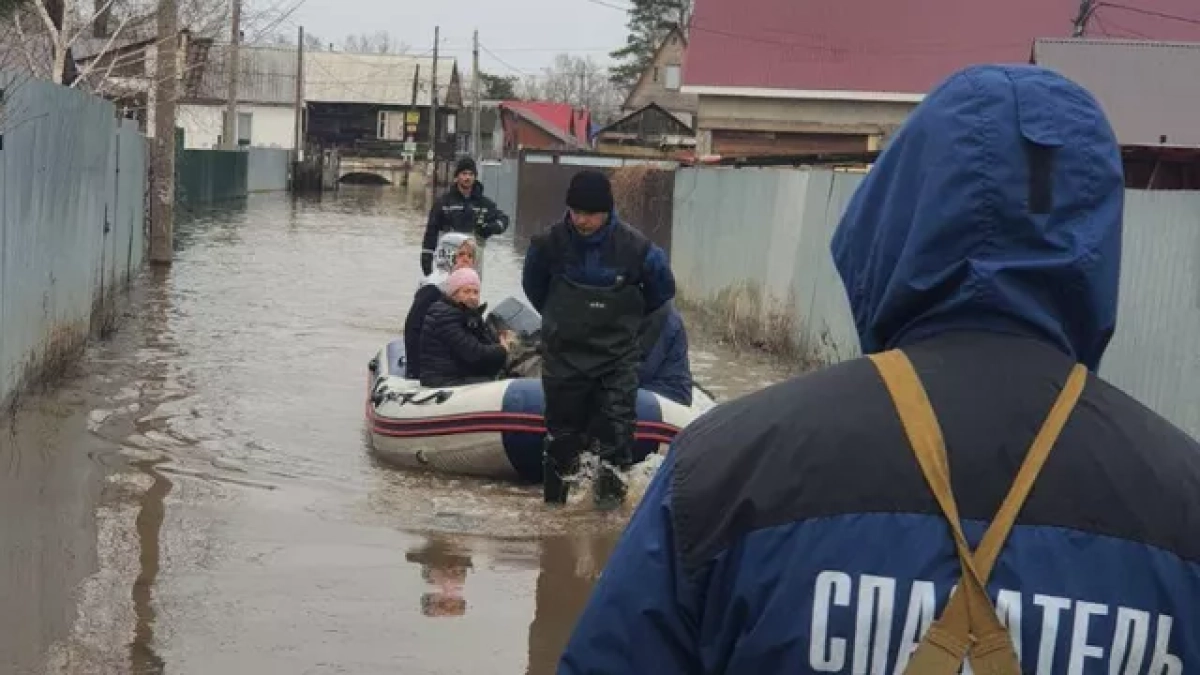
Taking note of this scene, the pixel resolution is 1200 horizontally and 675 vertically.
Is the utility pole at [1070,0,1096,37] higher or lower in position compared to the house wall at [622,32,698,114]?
lower

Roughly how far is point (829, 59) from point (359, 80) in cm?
5346

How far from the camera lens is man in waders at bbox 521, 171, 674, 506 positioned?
7.38m

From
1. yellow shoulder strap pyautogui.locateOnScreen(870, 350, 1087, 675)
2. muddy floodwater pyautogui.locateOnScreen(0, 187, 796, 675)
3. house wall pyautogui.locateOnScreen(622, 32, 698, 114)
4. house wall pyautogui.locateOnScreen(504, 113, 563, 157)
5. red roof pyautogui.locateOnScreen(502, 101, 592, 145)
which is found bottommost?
muddy floodwater pyautogui.locateOnScreen(0, 187, 796, 675)

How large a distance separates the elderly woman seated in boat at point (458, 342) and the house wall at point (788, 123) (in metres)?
19.4

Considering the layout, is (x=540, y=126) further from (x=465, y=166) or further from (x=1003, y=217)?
(x=1003, y=217)

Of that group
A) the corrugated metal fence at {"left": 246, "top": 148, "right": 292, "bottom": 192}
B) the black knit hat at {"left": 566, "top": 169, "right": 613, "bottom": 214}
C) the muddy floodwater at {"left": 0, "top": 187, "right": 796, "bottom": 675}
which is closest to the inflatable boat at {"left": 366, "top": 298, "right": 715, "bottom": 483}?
the muddy floodwater at {"left": 0, "top": 187, "right": 796, "bottom": 675}

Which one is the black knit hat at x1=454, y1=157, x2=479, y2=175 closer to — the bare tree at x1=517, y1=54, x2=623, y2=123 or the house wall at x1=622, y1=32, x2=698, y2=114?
the house wall at x1=622, y1=32, x2=698, y2=114

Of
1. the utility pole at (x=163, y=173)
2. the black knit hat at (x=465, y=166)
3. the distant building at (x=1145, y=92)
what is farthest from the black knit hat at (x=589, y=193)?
the utility pole at (x=163, y=173)

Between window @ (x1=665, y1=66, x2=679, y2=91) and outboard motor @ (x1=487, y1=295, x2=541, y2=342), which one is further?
window @ (x1=665, y1=66, x2=679, y2=91)

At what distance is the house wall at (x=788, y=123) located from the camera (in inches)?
1105

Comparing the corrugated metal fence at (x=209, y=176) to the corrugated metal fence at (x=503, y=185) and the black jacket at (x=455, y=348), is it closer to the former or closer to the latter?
the corrugated metal fence at (x=503, y=185)

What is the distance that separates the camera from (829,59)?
1112 inches

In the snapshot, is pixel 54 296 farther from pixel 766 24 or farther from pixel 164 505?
pixel 766 24

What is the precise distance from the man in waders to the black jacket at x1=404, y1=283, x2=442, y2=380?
179 cm
